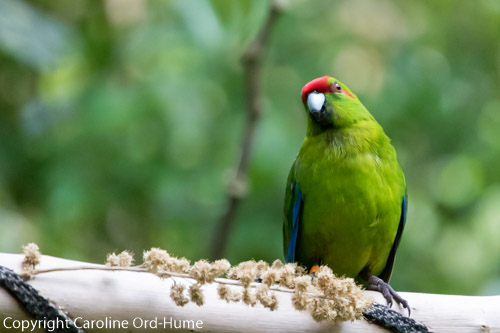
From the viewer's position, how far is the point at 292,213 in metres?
2.92

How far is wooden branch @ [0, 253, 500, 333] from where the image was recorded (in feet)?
6.31

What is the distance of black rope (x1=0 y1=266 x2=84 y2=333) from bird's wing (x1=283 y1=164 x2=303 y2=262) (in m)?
1.26

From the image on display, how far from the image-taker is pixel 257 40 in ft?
11.6

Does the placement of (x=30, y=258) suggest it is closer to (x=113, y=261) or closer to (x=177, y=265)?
(x=113, y=261)

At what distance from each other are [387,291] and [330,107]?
877mm

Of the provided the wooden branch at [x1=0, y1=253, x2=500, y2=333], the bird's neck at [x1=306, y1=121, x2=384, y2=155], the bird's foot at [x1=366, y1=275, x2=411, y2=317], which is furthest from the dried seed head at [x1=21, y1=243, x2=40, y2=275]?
the bird's neck at [x1=306, y1=121, x2=384, y2=155]

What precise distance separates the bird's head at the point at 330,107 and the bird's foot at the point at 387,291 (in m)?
0.71

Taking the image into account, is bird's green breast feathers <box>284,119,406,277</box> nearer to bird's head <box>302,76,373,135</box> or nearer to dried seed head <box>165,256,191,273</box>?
bird's head <box>302,76,373,135</box>

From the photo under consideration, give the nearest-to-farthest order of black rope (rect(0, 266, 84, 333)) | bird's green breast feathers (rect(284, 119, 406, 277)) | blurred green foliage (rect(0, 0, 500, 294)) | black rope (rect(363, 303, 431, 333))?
black rope (rect(0, 266, 84, 333)), black rope (rect(363, 303, 431, 333)), bird's green breast feathers (rect(284, 119, 406, 277)), blurred green foliage (rect(0, 0, 500, 294))

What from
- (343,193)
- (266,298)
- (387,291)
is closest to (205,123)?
(343,193)

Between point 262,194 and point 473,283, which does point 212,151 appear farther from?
point 473,283

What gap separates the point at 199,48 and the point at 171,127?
580mm

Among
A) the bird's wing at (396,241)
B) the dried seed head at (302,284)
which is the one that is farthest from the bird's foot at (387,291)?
the dried seed head at (302,284)

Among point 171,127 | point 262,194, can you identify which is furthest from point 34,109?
point 262,194
